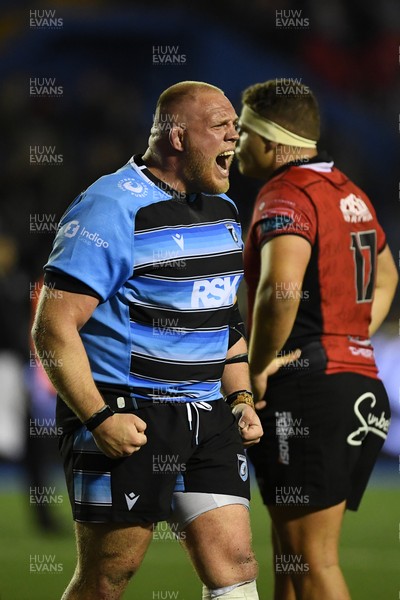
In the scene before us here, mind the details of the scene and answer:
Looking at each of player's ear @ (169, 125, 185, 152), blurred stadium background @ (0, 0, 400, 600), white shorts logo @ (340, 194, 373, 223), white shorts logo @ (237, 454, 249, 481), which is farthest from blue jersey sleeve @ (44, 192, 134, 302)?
blurred stadium background @ (0, 0, 400, 600)

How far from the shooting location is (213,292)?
12.2ft

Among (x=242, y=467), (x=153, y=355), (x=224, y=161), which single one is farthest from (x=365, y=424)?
(x=224, y=161)

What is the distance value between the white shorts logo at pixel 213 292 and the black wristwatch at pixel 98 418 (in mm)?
485

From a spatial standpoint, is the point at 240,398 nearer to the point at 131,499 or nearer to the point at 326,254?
the point at 131,499

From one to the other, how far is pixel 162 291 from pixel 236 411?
0.59m

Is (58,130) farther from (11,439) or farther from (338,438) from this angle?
(338,438)

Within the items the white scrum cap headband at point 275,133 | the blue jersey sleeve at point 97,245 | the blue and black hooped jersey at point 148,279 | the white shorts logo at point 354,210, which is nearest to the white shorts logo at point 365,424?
the white shorts logo at point 354,210

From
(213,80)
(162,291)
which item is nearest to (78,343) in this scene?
(162,291)

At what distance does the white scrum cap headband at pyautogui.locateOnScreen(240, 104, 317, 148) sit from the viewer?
462cm

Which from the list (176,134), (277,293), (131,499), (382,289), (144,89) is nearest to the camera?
(131,499)

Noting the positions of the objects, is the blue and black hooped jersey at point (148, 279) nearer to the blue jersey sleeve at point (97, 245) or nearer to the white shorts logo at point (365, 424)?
the blue jersey sleeve at point (97, 245)

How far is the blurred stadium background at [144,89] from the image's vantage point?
10.2 meters

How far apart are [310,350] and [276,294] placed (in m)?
0.33

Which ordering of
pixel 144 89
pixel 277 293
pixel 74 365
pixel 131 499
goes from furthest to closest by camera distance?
pixel 144 89
pixel 277 293
pixel 131 499
pixel 74 365
